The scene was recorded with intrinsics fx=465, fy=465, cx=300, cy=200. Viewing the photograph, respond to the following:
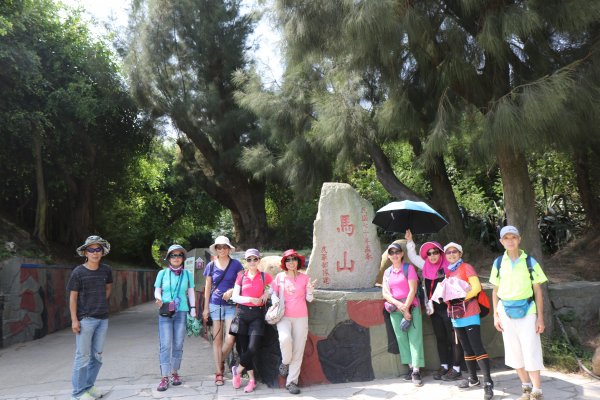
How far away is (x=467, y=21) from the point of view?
5840 millimetres

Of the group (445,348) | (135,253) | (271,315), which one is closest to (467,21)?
(445,348)

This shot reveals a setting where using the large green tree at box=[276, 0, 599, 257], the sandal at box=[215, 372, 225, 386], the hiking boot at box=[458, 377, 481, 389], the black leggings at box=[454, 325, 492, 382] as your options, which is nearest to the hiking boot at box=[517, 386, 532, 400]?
the black leggings at box=[454, 325, 492, 382]

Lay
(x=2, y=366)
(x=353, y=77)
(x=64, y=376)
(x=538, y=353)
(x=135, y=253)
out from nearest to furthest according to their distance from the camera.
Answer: (x=538, y=353), (x=64, y=376), (x=2, y=366), (x=353, y=77), (x=135, y=253)

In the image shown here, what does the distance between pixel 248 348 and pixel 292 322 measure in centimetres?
47

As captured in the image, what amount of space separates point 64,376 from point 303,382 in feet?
9.96

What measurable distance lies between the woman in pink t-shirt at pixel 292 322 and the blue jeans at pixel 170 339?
1.05 metres

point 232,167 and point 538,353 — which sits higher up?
point 232,167

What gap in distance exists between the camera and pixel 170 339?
178 inches

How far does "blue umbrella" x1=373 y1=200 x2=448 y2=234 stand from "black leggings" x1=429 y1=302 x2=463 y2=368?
3.82ft

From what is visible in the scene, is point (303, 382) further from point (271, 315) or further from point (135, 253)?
point (135, 253)

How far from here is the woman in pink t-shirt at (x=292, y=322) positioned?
4.19 metres

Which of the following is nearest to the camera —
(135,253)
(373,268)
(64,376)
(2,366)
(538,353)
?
(538,353)

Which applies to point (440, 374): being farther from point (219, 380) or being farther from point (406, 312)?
point (219, 380)

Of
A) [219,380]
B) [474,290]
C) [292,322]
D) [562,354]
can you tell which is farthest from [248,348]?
[562,354]
